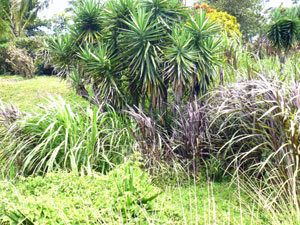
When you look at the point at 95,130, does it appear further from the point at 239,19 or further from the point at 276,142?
the point at 239,19

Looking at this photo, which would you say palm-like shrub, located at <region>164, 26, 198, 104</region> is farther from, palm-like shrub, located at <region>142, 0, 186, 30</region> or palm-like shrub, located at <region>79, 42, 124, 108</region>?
palm-like shrub, located at <region>79, 42, 124, 108</region>

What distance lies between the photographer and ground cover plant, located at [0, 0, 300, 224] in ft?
7.72

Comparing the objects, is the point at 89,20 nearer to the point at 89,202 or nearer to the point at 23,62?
the point at 89,202

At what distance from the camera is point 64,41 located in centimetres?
571

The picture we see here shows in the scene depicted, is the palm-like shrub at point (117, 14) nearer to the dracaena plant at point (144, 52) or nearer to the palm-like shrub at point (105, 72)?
the dracaena plant at point (144, 52)

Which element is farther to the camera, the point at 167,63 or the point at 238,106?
the point at 167,63

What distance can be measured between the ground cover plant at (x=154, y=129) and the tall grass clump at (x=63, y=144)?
0.02m

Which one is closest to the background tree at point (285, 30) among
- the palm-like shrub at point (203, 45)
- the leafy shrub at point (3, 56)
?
the palm-like shrub at point (203, 45)

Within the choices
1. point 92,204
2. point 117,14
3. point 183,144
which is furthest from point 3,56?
point 92,204

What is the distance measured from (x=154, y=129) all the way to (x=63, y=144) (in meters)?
1.28

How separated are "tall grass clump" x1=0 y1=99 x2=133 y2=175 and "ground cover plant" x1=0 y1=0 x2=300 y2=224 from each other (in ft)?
0.06

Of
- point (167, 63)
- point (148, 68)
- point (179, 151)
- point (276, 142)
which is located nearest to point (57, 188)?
point (179, 151)

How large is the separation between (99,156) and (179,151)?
1170mm

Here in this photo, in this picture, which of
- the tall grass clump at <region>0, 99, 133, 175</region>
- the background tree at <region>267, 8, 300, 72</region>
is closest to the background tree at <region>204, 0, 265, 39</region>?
the background tree at <region>267, 8, 300, 72</region>
